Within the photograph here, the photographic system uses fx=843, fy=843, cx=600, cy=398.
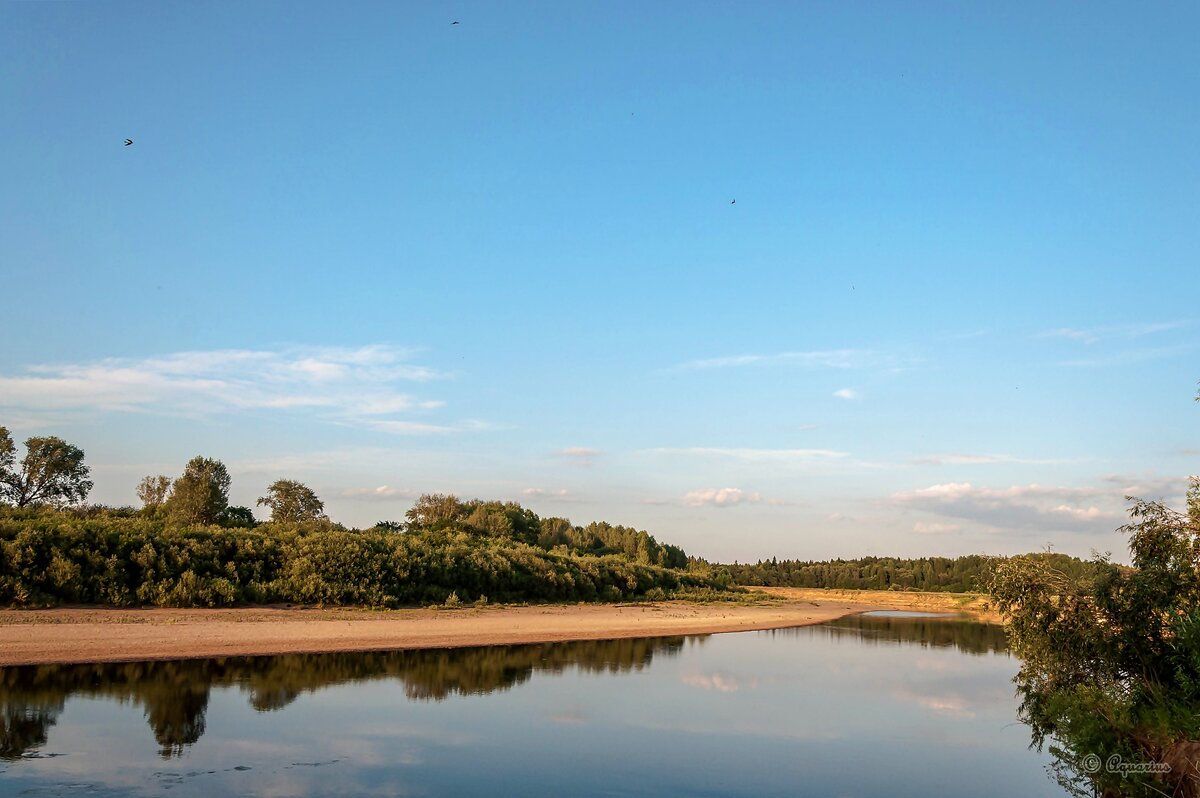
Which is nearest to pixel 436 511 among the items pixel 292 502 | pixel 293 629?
pixel 292 502

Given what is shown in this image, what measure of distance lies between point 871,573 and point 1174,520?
506 ft

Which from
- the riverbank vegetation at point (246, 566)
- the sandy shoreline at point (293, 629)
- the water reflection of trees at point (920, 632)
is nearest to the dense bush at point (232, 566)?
the riverbank vegetation at point (246, 566)

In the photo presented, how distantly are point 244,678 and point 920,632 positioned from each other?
45.4 meters

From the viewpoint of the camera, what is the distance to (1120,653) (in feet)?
48.3

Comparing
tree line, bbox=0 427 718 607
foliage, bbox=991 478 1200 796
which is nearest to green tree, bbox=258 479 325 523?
tree line, bbox=0 427 718 607

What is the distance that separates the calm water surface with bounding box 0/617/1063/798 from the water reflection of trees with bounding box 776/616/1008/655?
16286 mm

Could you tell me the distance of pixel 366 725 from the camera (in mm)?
18734

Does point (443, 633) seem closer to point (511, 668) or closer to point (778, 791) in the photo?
point (511, 668)

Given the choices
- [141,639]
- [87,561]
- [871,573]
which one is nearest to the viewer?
[141,639]

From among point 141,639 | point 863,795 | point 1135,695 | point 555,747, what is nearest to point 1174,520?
point 1135,695

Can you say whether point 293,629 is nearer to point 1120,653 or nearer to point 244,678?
point 244,678

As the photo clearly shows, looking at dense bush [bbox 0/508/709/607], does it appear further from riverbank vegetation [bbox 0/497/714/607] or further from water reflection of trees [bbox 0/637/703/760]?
water reflection of trees [bbox 0/637/703/760]

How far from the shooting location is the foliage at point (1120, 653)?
13.0 m

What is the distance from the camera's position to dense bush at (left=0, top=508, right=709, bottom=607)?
3575 centimetres
